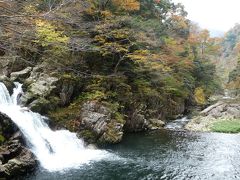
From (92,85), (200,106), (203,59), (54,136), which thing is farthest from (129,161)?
(203,59)

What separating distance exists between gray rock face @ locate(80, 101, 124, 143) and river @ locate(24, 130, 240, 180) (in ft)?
2.67

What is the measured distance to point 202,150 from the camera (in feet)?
69.1

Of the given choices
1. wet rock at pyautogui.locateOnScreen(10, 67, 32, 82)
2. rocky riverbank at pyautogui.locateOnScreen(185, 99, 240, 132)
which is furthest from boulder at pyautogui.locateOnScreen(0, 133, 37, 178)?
rocky riverbank at pyautogui.locateOnScreen(185, 99, 240, 132)

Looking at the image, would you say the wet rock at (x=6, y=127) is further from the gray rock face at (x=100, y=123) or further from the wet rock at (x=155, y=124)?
the wet rock at (x=155, y=124)

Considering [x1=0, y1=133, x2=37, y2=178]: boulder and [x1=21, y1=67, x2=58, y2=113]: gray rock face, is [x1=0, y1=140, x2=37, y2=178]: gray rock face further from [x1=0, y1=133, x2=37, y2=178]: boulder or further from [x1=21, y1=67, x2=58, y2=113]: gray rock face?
[x1=21, y1=67, x2=58, y2=113]: gray rock face

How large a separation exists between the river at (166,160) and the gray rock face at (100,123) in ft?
2.67

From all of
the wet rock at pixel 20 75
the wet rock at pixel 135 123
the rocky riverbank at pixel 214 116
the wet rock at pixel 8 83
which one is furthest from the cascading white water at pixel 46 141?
the rocky riverbank at pixel 214 116

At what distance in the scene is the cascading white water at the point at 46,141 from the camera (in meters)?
17.3

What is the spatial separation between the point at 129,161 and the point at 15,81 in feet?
34.3

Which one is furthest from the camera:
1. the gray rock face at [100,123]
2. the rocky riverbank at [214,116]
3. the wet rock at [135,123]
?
the rocky riverbank at [214,116]

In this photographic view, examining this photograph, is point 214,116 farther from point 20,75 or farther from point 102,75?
point 20,75

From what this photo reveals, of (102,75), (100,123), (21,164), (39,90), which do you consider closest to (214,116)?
(102,75)

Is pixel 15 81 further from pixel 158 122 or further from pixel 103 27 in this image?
pixel 158 122

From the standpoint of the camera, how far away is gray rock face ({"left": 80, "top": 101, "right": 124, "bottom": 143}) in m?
21.5
